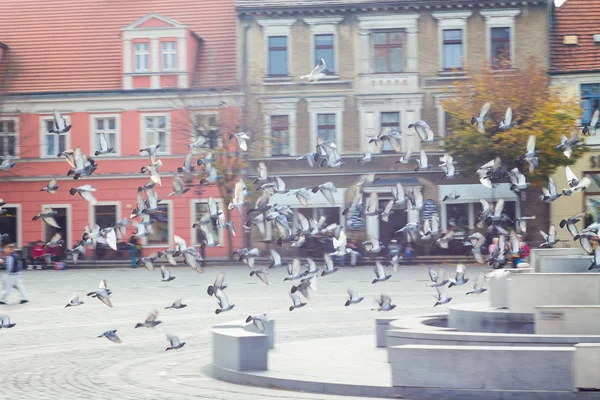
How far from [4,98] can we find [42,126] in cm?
196

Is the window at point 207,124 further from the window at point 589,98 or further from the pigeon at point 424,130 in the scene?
the pigeon at point 424,130

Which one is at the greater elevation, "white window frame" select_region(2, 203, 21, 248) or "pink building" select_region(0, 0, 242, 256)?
"pink building" select_region(0, 0, 242, 256)

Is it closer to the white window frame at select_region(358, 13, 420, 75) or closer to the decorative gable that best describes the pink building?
the decorative gable

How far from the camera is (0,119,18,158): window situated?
44500mm

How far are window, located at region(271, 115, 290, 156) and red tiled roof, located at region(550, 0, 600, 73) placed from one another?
432 inches

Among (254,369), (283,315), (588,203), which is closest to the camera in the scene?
(254,369)

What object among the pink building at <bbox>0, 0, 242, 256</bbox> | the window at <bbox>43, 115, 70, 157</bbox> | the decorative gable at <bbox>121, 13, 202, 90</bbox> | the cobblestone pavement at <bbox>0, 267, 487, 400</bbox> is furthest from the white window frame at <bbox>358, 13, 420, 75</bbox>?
the window at <bbox>43, 115, 70, 157</bbox>

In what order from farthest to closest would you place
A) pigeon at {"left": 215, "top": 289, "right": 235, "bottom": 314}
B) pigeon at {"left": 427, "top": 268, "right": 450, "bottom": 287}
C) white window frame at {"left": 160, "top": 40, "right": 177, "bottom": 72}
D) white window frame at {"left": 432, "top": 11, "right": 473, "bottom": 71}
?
white window frame at {"left": 160, "top": 40, "right": 177, "bottom": 72} → white window frame at {"left": 432, "top": 11, "right": 473, "bottom": 71} → pigeon at {"left": 427, "top": 268, "right": 450, "bottom": 287} → pigeon at {"left": 215, "top": 289, "right": 235, "bottom": 314}

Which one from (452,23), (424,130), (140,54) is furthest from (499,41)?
(424,130)

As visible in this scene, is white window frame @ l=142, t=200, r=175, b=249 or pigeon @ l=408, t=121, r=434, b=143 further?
white window frame @ l=142, t=200, r=175, b=249

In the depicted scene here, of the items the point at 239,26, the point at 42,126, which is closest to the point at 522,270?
the point at 239,26

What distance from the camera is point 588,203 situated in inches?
1655

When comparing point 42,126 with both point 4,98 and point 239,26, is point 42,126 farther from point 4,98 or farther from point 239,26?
point 239,26

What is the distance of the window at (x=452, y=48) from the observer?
142 feet
